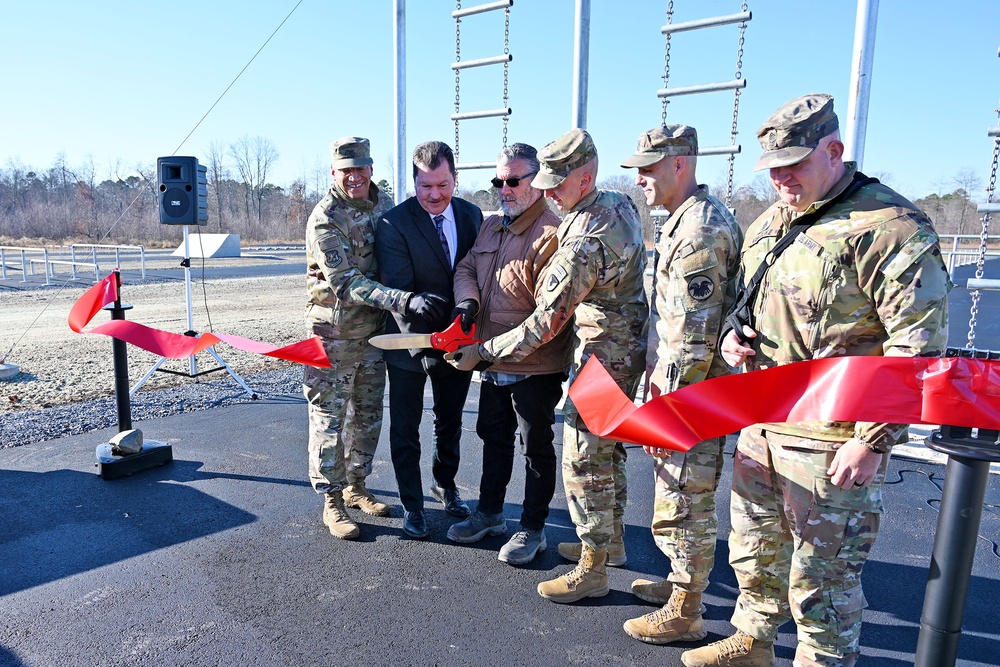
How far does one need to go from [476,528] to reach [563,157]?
2.01 m

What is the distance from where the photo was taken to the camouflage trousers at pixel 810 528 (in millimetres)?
2039

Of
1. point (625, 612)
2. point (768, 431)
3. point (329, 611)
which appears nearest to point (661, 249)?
point (768, 431)

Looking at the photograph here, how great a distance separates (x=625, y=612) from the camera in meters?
2.91

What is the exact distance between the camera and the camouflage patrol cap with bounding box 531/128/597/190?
2736 mm

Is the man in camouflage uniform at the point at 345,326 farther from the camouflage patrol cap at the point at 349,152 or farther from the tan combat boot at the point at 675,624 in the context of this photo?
the tan combat boot at the point at 675,624

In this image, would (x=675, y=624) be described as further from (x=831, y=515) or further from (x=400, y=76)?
(x=400, y=76)

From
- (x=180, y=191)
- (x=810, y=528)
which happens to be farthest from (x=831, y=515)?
(x=180, y=191)

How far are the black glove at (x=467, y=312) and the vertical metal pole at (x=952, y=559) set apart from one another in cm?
198

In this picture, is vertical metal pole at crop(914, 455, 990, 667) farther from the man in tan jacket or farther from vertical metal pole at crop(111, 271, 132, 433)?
vertical metal pole at crop(111, 271, 132, 433)

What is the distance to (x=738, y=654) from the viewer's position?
2480 millimetres

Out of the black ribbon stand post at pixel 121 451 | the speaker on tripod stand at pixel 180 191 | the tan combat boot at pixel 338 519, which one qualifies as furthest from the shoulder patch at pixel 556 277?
the speaker on tripod stand at pixel 180 191

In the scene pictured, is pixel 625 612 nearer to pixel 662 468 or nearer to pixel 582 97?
pixel 662 468

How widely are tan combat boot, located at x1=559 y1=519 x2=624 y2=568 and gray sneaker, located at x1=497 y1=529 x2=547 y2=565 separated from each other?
15cm

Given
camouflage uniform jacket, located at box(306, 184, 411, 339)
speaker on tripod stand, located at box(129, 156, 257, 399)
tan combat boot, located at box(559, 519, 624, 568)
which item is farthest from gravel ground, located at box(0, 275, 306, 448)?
tan combat boot, located at box(559, 519, 624, 568)
